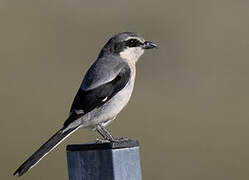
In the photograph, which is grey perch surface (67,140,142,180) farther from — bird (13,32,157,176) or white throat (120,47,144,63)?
white throat (120,47,144,63)

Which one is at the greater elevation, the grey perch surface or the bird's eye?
the bird's eye

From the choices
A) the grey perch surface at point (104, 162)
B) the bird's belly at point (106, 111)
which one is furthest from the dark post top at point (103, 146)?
the bird's belly at point (106, 111)

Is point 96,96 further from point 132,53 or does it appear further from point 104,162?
point 104,162

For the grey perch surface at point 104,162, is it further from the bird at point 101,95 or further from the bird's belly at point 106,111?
the bird's belly at point 106,111

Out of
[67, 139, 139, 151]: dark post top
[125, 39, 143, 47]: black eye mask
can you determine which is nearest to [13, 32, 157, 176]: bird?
[125, 39, 143, 47]: black eye mask

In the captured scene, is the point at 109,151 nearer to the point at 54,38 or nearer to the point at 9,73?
the point at 9,73

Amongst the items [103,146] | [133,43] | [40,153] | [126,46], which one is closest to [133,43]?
[133,43]
